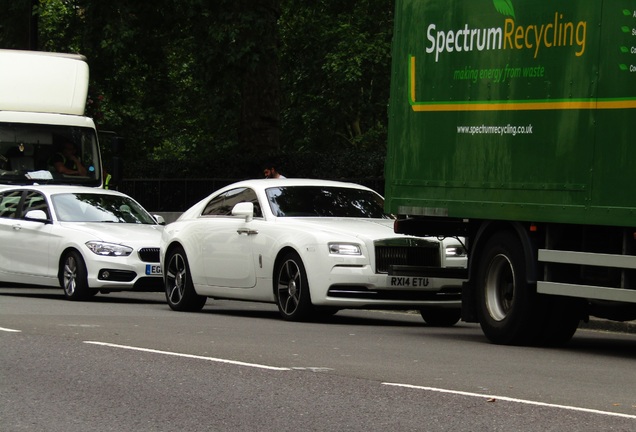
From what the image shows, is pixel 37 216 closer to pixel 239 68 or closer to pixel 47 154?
pixel 47 154

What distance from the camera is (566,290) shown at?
12164mm

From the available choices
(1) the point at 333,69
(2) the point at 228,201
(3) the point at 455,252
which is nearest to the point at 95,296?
(2) the point at 228,201

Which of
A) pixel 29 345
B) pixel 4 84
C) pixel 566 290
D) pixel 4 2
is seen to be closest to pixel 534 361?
pixel 566 290

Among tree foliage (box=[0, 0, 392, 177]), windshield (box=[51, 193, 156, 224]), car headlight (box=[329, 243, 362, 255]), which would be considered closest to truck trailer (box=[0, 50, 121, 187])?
windshield (box=[51, 193, 156, 224])

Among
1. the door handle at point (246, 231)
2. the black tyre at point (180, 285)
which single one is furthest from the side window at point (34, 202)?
the door handle at point (246, 231)

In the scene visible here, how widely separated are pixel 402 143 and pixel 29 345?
14.3 feet

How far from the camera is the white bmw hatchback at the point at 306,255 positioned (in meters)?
15.0

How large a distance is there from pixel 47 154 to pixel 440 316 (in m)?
10.8

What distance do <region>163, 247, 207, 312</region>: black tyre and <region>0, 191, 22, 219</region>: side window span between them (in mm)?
4400

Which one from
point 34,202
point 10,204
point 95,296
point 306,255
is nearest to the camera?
point 306,255

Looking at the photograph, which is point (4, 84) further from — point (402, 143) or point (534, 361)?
point (534, 361)

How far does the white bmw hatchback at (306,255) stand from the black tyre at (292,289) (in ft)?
0.04

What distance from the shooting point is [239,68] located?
30.5 meters

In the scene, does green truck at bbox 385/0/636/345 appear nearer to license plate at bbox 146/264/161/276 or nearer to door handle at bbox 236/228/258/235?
door handle at bbox 236/228/258/235
